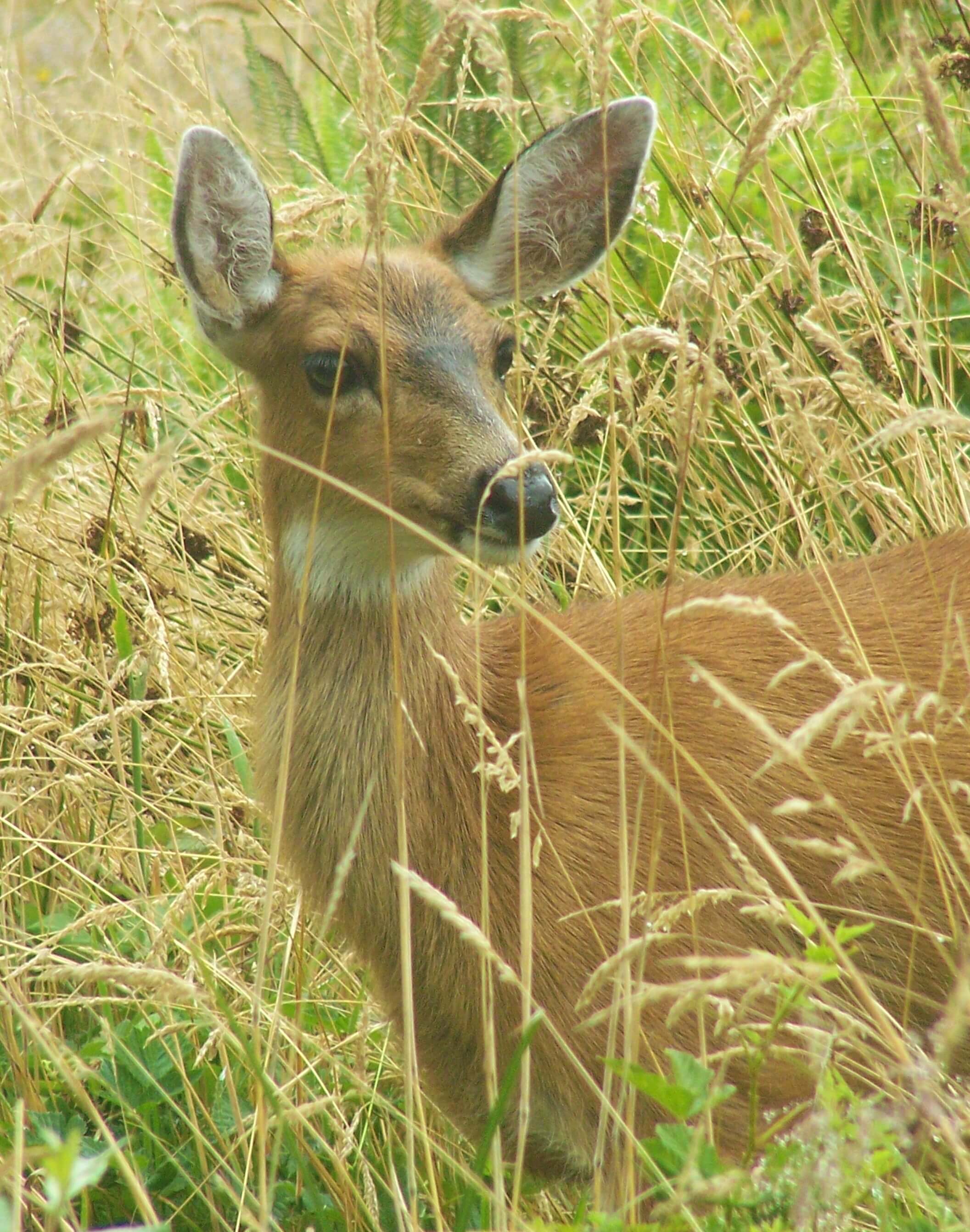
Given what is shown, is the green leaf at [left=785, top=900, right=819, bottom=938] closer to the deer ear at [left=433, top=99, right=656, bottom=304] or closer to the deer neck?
the deer neck

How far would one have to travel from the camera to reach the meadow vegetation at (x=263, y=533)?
2295 mm

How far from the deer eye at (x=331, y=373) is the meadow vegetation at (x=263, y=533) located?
1.30 ft

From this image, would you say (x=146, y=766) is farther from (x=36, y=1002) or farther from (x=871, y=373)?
(x=871, y=373)

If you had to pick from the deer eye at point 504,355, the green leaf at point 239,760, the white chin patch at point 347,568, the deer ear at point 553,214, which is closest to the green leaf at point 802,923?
the white chin patch at point 347,568

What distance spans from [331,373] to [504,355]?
378 mm

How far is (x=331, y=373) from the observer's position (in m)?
3.06

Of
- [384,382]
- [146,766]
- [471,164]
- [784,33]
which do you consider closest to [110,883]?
[146,766]

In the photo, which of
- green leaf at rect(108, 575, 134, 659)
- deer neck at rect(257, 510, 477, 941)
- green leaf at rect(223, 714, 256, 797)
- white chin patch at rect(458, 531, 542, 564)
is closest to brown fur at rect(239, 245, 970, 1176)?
deer neck at rect(257, 510, 477, 941)

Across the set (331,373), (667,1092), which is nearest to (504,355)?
(331,373)

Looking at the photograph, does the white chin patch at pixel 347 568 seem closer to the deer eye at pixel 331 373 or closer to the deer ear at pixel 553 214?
the deer eye at pixel 331 373

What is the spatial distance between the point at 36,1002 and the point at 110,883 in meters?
0.79

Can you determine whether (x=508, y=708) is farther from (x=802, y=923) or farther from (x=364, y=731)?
(x=802, y=923)

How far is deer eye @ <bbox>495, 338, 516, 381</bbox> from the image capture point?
3189mm

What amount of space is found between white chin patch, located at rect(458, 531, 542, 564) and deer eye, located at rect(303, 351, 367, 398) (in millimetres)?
423
